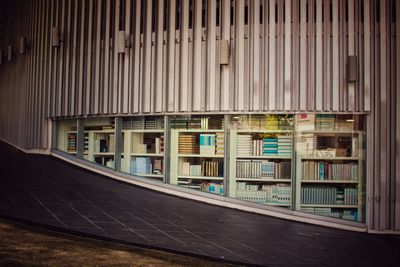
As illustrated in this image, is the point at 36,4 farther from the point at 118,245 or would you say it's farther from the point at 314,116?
the point at 118,245

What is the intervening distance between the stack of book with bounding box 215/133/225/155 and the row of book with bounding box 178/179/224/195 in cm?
63

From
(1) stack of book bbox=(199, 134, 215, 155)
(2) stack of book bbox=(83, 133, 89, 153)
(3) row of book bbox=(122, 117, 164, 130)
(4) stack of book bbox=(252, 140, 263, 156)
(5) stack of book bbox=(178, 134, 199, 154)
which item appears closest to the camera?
(4) stack of book bbox=(252, 140, 263, 156)

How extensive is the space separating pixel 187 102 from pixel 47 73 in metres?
4.18

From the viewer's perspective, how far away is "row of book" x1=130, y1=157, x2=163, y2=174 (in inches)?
375

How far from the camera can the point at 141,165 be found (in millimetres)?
9734

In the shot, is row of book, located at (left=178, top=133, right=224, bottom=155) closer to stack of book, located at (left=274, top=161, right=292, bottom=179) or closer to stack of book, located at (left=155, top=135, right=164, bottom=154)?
stack of book, located at (left=155, top=135, right=164, bottom=154)

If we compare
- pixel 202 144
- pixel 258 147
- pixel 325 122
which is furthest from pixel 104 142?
pixel 325 122

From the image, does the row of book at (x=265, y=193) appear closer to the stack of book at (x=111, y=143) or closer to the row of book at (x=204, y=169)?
the row of book at (x=204, y=169)

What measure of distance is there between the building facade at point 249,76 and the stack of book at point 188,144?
0.24 feet

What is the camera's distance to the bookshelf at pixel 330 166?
27.7 ft

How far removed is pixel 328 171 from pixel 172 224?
3.28 meters

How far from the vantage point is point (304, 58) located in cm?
870

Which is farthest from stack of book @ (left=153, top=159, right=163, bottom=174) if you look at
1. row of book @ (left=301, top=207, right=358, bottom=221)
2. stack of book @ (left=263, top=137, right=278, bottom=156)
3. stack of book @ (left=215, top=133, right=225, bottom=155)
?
row of book @ (left=301, top=207, right=358, bottom=221)

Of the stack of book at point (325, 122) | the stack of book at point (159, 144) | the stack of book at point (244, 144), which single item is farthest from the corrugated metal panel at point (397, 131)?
the stack of book at point (159, 144)
